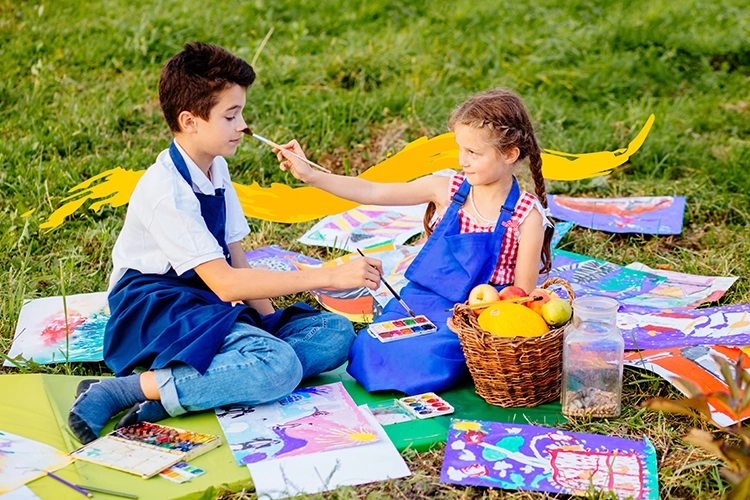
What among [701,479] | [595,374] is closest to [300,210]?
[595,374]

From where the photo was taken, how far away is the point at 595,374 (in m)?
2.31

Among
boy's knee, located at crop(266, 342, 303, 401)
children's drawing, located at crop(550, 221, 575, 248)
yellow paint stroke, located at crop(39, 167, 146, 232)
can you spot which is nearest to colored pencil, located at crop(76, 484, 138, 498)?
boy's knee, located at crop(266, 342, 303, 401)

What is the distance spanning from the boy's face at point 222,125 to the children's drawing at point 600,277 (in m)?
1.25

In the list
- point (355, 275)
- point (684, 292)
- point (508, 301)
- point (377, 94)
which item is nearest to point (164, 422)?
point (355, 275)

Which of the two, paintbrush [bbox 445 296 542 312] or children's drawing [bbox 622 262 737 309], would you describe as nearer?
paintbrush [bbox 445 296 542 312]

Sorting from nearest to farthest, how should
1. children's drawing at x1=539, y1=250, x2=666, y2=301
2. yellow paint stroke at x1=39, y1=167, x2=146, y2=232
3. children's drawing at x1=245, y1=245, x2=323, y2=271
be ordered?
children's drawing at x1=539, y1=250, x2=666, y2=301
yellow paint stroke at x1=39, y1=167, x2=146, y2=232
children's drawing at x1=245, y1=245, x2=323, y2=271

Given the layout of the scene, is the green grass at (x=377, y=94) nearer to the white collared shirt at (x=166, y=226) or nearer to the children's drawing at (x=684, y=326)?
the children's drawing at (x=684, y=326)

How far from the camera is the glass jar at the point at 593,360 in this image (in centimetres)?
227

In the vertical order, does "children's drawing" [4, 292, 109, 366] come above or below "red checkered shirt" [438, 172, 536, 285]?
below

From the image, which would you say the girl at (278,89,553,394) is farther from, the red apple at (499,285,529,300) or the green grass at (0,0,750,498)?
the green grass at (0,0,750,498)

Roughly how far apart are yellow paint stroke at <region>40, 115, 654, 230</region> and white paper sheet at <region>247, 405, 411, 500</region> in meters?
1.34

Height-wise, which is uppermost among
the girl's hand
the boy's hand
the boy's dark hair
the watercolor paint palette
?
the boy's dark hair

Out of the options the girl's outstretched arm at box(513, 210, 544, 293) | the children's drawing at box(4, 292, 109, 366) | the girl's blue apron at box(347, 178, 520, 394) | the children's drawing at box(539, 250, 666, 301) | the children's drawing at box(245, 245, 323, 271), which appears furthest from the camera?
the children's drawing at box(245, 245, 323, 271)

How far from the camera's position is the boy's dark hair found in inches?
95.3
